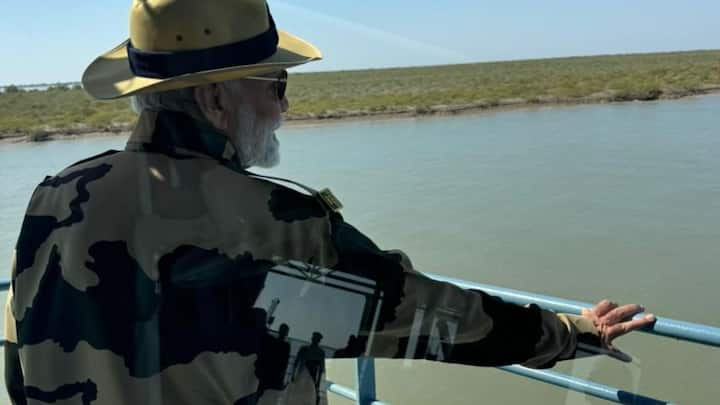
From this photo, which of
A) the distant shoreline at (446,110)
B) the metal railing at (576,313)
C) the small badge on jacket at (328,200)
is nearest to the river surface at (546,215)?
the metal railing at (576,313)

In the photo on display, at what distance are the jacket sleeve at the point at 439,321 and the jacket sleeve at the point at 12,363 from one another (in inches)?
20.2

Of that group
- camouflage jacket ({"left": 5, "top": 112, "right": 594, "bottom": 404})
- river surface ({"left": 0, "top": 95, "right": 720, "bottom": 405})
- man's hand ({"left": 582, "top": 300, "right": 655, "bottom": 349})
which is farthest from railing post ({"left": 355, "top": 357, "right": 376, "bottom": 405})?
camouflage jacket ({"left": 5, "top": 112, "right": 594, "bottom": 404})

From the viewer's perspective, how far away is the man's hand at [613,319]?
1158 mm

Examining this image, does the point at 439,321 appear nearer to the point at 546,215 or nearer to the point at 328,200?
the point at 328,200

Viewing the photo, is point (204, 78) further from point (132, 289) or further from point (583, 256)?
point (583, 256)

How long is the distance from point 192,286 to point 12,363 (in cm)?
38

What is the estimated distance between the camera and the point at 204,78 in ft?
3.14

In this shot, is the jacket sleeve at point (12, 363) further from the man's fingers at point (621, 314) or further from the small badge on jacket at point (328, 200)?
the man's fingers at point (621, 314)

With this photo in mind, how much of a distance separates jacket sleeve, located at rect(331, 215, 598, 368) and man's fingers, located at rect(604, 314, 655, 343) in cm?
14

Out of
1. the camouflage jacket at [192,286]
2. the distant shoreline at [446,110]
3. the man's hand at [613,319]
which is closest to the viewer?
the camouflage jacket at [192,286]

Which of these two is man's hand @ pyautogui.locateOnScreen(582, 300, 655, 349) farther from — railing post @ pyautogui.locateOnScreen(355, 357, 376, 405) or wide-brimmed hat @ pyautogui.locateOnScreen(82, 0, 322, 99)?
railing post @ pyautogui.locateOnScreen(355, 357, 376, 405)

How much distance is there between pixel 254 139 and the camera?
41.2 inches

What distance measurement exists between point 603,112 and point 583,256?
16.5 meters

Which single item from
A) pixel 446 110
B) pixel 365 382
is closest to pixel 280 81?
pixel 365 382
